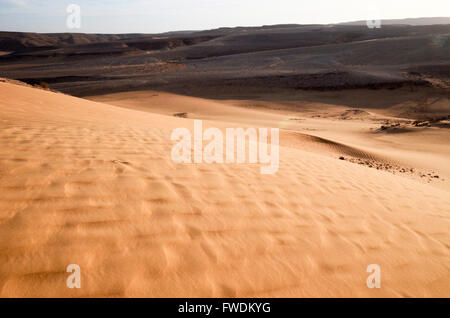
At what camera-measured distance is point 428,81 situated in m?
22.5

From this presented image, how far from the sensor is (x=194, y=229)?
233cm

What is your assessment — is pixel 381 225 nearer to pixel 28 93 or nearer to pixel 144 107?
pixel 28 93

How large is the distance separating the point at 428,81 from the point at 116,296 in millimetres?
26776

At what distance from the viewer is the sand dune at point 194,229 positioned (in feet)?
6.01

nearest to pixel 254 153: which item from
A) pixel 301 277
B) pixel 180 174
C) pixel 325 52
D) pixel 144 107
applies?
pixel 180 174

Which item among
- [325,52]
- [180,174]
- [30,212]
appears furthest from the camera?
[325,52]

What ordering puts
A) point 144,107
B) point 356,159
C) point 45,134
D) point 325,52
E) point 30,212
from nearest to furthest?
1. point 30,212
2. point 45,134
3. point 356,159
4. point 144,107
5. point 325,52

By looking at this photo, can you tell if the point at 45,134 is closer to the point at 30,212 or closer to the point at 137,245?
the point at 30,212

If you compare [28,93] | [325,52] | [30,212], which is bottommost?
[30,212]

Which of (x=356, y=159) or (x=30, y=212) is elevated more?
(x=30, y=212)

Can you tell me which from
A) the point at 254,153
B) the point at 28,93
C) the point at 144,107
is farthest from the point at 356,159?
the point at 144,107

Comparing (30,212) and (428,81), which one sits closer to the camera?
(30,212)

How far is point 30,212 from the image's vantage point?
7.16 feet

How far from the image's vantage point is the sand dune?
6.01ft
